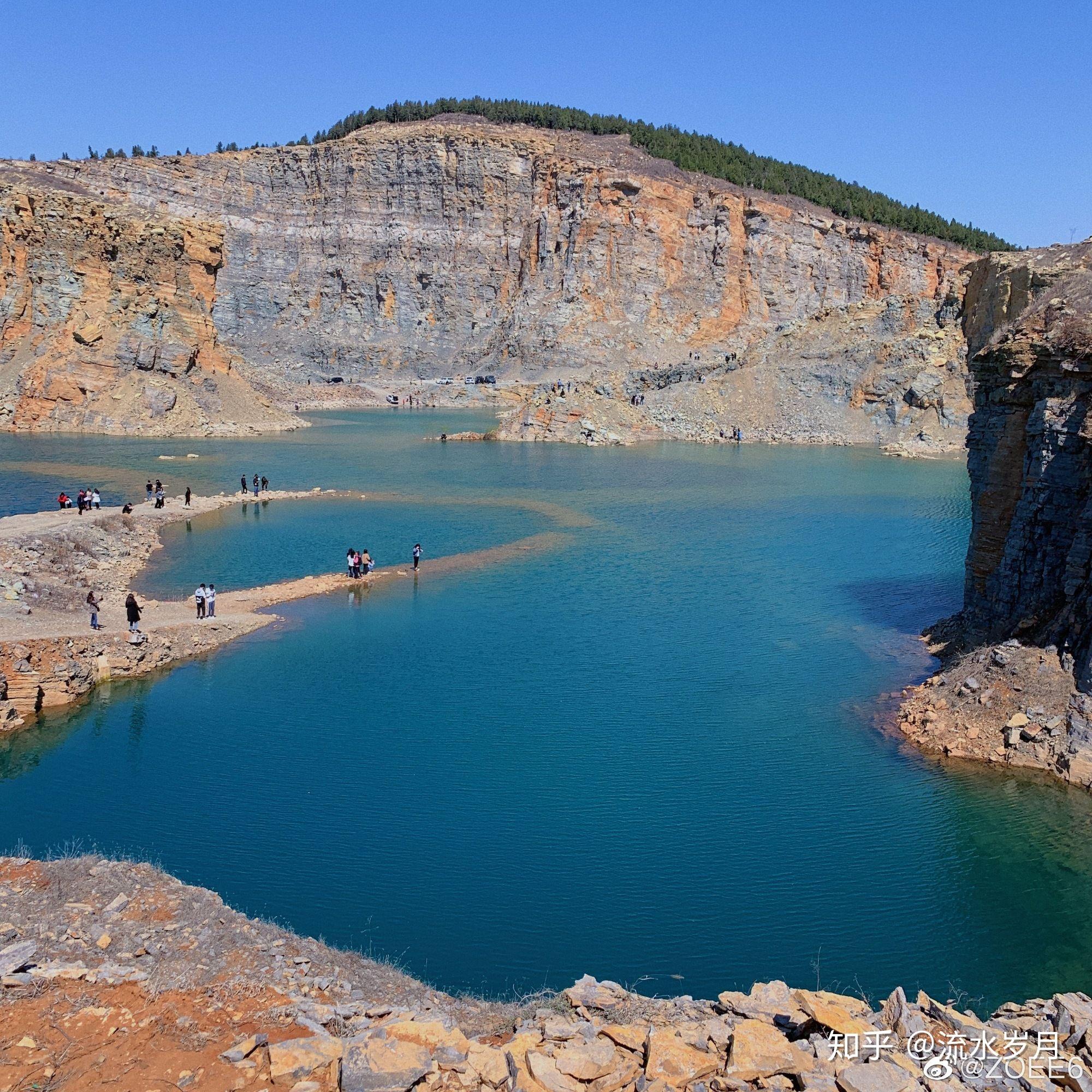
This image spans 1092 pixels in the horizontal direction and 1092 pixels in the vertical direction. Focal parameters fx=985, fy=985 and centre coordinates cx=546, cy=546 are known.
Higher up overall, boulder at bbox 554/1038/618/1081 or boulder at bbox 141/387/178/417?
boulder at bbox 141/387/178/417

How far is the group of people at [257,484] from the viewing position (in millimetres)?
45875

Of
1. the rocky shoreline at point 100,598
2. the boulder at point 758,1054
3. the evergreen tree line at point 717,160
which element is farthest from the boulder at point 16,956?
the evergreen tree line at point 717,160

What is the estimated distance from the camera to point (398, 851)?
15.0 metres

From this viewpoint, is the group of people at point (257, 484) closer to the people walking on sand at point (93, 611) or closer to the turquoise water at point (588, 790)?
the turquoise water at point (588, 790)

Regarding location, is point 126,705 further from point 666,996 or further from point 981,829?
point 981,829

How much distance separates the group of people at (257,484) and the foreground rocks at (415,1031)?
36.5 meters

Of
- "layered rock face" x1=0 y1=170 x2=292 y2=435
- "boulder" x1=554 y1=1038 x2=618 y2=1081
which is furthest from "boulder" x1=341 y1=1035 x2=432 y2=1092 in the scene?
"layered rock face" x1=0 y1=170 x2=292 y2=435

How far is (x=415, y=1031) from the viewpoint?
8.55 metres

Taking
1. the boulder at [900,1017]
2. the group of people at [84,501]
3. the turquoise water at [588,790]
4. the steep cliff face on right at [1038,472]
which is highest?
the steep cliff face on right at [1038,472]

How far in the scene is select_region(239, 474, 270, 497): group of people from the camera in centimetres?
4588

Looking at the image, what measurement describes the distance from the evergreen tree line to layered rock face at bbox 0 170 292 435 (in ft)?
224

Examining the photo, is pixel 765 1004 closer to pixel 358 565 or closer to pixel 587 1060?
pixel 587 1060

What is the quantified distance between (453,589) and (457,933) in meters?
18.1

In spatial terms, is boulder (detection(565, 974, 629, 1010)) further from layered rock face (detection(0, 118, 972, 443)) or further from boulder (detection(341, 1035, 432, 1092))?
layered rock face (detection(0, 118, 972, 443))
